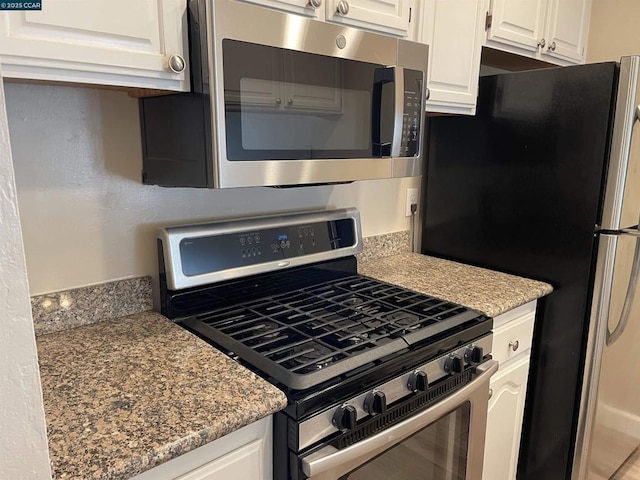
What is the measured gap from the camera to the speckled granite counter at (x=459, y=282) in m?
1.51

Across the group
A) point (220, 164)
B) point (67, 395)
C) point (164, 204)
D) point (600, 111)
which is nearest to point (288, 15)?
point (220, 164)

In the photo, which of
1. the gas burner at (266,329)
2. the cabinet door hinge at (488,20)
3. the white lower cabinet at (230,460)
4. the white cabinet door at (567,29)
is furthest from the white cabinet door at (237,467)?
the white cabinet door at (567,29)

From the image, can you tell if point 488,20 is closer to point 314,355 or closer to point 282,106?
point 282,106

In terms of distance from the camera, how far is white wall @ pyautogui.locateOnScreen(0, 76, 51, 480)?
505 millimetres

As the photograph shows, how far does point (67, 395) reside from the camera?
0.92m

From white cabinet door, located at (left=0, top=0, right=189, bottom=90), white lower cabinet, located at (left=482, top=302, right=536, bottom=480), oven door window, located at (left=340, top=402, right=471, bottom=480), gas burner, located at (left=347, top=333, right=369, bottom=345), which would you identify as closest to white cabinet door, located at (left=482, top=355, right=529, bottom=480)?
white lower cabinet, located at (left=482, top=302, right=536, bottom=480)

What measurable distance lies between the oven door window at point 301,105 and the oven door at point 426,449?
65 centimetres

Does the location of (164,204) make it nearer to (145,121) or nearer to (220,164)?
(145,121)

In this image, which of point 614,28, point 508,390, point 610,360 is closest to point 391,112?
point 508,390

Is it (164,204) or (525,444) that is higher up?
(164,204)

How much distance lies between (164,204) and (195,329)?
363 mm

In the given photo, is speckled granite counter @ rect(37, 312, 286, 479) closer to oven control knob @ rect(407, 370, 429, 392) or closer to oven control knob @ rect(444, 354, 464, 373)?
oven control knob @ rect(407, 370, 429, 392)

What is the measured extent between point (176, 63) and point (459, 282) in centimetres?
116

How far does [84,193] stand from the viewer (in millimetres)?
1218
